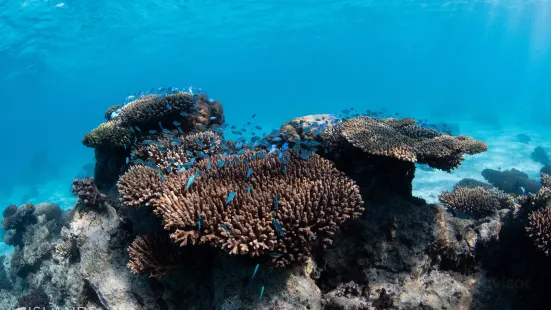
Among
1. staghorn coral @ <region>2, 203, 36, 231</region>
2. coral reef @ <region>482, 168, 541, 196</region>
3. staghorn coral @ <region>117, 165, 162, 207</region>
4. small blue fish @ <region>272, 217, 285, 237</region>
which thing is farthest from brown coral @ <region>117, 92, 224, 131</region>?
coral reef @ <region>482, 168, 541, 196</region>

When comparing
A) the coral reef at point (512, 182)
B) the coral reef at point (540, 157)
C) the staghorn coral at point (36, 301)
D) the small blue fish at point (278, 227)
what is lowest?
the staghorn coral at point (36, 301)

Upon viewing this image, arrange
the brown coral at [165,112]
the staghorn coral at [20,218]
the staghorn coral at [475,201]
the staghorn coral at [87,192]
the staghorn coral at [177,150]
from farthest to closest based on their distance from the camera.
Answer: the staghorn coral at [20,218], the brown coral at [165,112], the staghorn coral at [475,201], the staghorn coral at [87,192], the staghorn coral at [177,150]

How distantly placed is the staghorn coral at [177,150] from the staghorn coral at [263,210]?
1.42m

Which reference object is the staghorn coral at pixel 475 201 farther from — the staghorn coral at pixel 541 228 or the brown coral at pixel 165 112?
the brown coral at pixel 165 112

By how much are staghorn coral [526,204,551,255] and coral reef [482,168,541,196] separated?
1266 centimetres

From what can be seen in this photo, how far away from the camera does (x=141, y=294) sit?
4766 mm

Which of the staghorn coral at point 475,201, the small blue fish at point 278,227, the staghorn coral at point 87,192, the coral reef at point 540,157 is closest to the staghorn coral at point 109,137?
the staghorn coral at point 87,192

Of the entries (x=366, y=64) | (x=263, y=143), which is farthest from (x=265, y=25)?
(x=366, y=64)

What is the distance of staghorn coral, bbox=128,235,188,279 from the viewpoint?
4.37m

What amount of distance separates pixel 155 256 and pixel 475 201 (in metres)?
6.87

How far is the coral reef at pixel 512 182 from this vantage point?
1603 cm

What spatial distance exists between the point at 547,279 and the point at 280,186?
422 centimetres

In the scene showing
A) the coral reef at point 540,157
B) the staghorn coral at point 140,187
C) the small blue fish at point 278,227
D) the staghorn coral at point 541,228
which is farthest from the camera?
the coral reef at point 540,157

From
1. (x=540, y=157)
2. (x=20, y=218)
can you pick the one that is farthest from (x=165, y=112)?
(x=540, y=157)
